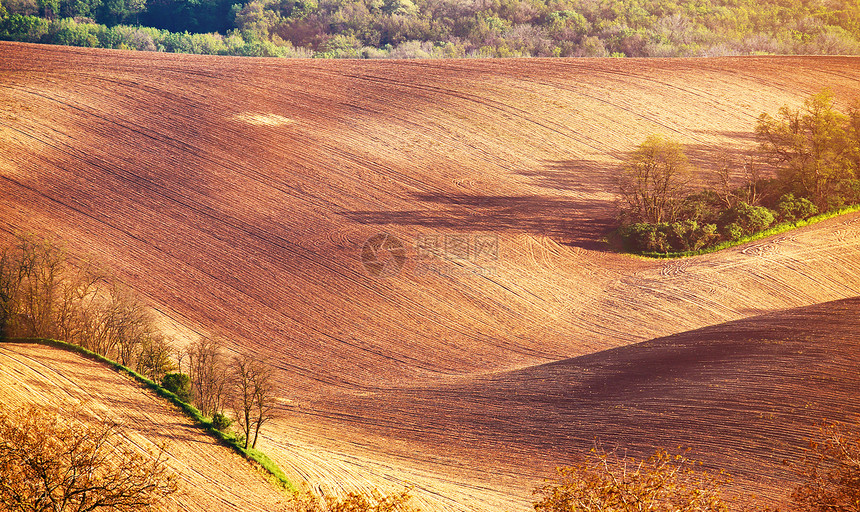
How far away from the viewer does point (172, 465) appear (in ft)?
58.7

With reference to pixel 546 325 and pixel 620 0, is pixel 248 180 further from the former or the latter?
pixel 620 0

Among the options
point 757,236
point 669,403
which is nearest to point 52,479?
point 669,403

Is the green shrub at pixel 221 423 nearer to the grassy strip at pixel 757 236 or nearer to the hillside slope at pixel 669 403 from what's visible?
the hillside slope at pixel 669 403

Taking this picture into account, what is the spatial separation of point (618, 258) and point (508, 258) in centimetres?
550

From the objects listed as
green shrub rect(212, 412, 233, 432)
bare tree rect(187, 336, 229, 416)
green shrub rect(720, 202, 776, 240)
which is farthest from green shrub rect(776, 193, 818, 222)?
green shrub rect(212, 412, 233, 432)

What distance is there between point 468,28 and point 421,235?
163ft

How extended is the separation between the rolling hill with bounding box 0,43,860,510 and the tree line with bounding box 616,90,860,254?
5.13ft

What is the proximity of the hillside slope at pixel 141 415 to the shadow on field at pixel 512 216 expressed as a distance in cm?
1641

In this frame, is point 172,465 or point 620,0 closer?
point 172,465

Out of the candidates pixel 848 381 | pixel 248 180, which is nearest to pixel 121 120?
pixel 248 180

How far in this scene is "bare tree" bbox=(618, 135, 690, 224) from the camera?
34725 millimetres

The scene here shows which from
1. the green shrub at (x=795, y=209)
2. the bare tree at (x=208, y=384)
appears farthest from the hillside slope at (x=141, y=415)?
the green shrub at (x=795, y=209)

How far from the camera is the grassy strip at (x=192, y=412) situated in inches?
737

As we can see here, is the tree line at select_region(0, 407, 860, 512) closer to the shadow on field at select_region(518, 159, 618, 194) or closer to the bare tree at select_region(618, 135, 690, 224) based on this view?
the bare tree at select_region(618, 135, 690, 224)
